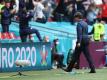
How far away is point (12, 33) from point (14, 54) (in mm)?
2565

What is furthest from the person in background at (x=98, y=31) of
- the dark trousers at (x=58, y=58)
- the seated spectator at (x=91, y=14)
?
the dark trousers at (x=58, y=58)

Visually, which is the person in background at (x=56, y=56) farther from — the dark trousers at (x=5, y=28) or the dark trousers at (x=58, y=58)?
the dark trousers at (x=5, y=28)

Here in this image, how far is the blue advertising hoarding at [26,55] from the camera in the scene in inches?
750

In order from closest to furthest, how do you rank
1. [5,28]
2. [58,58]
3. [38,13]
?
[5,28] < [58,58] < [38,13]

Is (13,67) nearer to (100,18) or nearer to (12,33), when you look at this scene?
(12,33)

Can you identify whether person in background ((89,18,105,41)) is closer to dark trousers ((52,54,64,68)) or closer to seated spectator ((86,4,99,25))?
seated spectator ((86,4,99,25))

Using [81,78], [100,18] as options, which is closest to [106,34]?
[100,18]

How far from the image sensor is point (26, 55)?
1966 cm

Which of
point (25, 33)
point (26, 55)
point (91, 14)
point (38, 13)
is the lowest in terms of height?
point (26, 55)

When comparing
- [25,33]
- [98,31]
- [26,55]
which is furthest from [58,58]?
[98,31]

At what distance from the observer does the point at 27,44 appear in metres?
19.8

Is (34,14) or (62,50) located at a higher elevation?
(34,14)

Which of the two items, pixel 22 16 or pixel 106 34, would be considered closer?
pixel 22 16

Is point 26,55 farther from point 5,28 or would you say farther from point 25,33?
point 5,28
